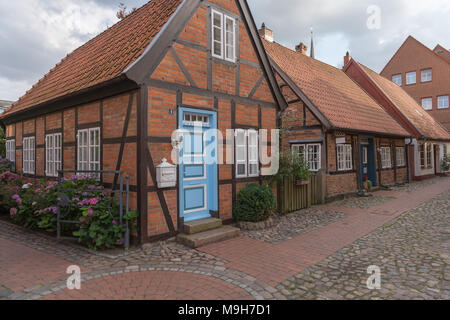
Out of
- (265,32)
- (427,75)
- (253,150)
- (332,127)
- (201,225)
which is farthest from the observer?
(427,75)

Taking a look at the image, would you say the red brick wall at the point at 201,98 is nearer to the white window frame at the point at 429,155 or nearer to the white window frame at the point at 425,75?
the white window frame at the point at 429,155

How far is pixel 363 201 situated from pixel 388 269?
7.27 metres

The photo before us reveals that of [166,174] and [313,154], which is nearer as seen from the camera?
[166,174]

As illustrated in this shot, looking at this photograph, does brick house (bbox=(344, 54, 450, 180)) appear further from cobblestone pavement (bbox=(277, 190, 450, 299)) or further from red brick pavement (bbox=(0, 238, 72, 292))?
red brick pavement (bbox=(0, 238, 72, 292))

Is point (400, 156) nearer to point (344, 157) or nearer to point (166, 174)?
point (344, 157)

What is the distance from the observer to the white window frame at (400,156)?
16891 millimetres

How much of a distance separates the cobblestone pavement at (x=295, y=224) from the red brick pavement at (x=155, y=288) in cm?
238

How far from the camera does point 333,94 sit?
14.1m

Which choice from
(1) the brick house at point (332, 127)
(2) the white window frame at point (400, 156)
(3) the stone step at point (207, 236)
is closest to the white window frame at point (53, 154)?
(3) the stone step at point (207, 236)

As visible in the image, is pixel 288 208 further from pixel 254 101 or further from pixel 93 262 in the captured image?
pixel 93 262

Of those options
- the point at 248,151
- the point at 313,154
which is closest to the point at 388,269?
the point at 248,151

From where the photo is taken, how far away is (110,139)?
20.1ft
